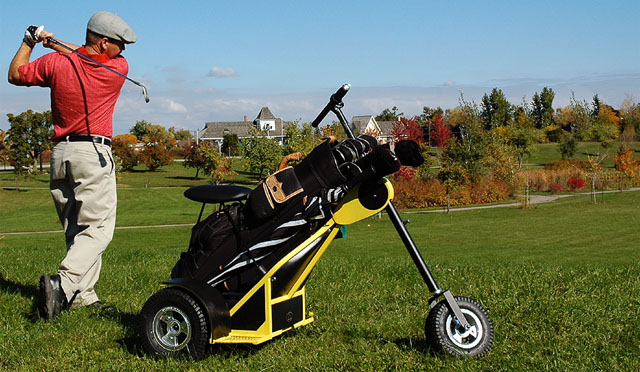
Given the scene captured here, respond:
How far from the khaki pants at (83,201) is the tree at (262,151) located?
39877 mm

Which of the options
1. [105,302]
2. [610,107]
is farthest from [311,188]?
[610,107]

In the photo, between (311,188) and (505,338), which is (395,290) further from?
(311,188)

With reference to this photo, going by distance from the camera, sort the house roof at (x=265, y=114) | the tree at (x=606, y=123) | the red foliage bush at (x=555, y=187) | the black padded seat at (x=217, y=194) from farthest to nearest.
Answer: the house roof at (x=265, y=114), the tree at (x=606, y=123), the red foliage bush at (x=555, y=187), the black padded seat at (x=217, y=194)

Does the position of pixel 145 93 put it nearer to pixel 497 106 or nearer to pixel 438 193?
pixel 438 193

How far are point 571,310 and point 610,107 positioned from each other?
9239cm

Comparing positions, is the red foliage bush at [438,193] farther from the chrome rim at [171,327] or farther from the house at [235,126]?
the house at [235,126]

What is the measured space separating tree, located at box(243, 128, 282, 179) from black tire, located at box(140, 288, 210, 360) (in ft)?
135

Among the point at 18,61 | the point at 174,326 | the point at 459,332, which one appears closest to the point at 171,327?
the point at 174,326

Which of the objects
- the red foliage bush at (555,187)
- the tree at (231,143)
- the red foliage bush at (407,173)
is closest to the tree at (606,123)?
the red foliage bush at (555,187)

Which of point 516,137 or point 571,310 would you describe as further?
point 516,137

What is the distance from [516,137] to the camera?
5922 cm

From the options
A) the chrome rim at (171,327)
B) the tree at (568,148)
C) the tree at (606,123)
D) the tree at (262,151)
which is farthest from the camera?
the tree at (606,123)

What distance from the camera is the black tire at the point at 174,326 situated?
4246 mm

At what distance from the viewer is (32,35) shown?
5.23 meters
